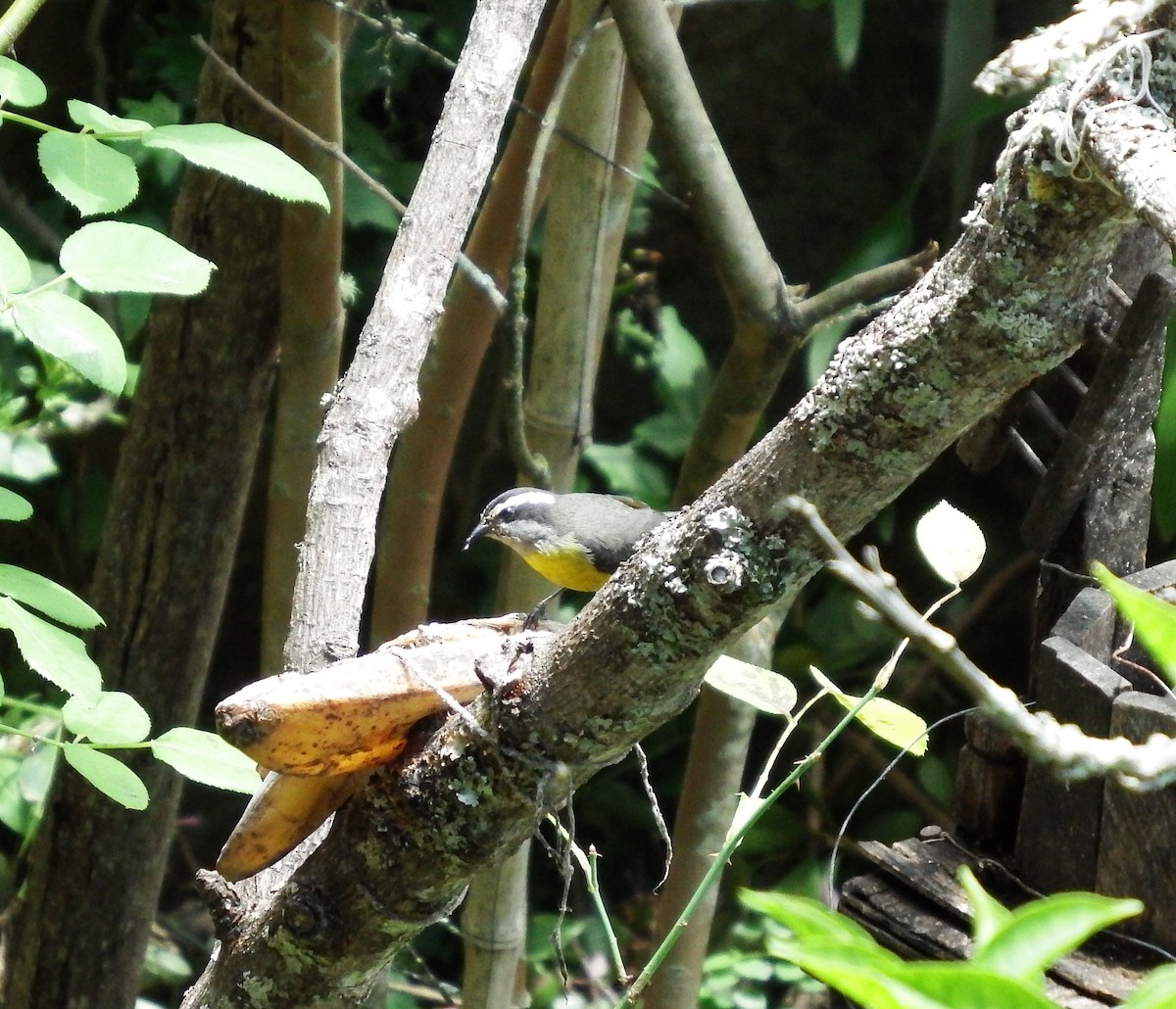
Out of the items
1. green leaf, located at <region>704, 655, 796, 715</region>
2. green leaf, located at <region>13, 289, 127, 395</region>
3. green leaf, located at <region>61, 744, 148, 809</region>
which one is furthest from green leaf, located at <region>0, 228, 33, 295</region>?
green leaf, located at <region>704, 655, 796, 715</region>

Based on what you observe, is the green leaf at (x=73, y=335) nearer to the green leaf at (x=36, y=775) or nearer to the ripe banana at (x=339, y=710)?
the ripe banana at (x=339, y=710)

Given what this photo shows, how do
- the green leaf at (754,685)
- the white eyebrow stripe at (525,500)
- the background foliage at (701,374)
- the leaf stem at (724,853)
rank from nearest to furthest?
the leaf stem at (724,853), the green leaf at (754,685), the white eyebrow stripe at (525,500), the background foliage at (701,374)

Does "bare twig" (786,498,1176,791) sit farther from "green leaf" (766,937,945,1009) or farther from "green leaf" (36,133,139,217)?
"green leaf" (36,133,139,217)

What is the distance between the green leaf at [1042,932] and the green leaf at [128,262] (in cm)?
56

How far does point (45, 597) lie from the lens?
0.79 m

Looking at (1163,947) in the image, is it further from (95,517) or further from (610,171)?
(95,517)

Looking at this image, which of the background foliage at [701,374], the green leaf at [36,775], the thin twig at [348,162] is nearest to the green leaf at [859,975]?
the thin twig at [348,162]

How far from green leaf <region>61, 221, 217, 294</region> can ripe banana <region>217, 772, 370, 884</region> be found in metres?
0.34

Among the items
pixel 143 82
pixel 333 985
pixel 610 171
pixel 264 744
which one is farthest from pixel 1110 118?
pixel 143 82

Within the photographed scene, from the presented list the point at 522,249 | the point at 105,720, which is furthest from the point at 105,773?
the point at 522,249

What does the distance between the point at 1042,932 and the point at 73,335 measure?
0.58m

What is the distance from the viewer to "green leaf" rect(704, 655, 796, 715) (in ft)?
2.49

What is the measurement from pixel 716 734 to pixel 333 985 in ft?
3.20

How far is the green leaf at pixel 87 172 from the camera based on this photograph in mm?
712
